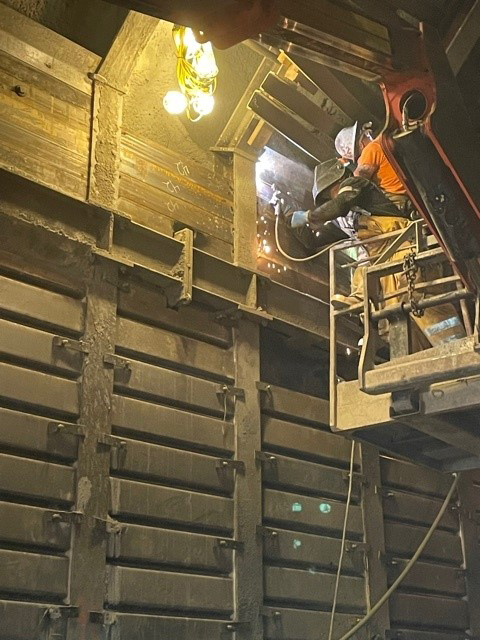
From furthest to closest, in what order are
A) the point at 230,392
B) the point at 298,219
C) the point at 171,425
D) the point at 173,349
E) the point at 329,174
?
the point at 298,219 < the point at 329,174 < the point at 230,392 < the point at 173,349 < the point at 171,425

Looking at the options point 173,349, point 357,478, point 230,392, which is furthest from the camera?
point 357,478

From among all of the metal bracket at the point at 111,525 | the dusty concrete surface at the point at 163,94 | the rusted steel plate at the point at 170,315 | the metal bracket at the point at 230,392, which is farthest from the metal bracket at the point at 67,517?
the dusty concrete surface at the point at 163,94

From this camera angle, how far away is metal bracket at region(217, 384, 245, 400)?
7871 millimetres

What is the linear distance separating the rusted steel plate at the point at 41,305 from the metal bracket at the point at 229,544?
2.15 meters

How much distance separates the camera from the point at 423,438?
7227mm

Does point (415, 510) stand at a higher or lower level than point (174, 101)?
lower

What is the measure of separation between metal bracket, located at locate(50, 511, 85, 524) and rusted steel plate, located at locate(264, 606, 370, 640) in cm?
206

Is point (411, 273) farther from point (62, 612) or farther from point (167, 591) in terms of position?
point (62, 612)

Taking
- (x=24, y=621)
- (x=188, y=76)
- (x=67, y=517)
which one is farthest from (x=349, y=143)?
(x=24, y=621)

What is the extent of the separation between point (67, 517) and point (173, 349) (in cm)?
188

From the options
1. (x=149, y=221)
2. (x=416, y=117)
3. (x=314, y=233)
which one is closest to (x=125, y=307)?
(x=149, y=221)

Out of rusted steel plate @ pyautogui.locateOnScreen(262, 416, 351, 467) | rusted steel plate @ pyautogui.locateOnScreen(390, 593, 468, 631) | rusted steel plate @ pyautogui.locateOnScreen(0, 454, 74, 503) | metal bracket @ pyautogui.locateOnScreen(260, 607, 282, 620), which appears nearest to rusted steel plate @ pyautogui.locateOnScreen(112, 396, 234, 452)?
rusted steel plate @ pyautogui.locateOnScreen(262, 416, 351, 467)

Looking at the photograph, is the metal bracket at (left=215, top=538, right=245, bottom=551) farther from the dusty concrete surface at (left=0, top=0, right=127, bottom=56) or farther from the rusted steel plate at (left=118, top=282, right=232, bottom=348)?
the dusty concrete surface at (left=0, top=0, right=127, bottom=56)

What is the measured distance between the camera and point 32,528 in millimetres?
6145
